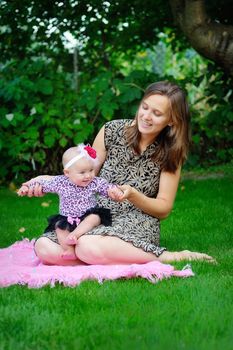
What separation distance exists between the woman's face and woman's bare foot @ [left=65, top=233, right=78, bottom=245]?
706 mm

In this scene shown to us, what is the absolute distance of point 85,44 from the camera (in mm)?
9148

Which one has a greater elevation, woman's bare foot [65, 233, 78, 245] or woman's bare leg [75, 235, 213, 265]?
woman's bare foot [65, 233, 78, 245]

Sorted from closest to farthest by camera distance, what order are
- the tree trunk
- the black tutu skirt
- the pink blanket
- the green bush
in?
the pink blanket < the black tutu skirt < the tree trunk < the green bush

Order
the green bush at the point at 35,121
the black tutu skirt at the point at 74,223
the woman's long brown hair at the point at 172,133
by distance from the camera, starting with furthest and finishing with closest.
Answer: the green bush at the point at 35,121, the woman's long brown hair at the point at 172,133, the black tutu skirt at the point at 74,223

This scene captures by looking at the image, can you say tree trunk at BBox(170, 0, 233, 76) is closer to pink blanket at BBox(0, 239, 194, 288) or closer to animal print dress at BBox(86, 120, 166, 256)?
animal print dress at BBox(86, 120, 166, 256)

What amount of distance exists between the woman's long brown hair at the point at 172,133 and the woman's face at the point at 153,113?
27mm

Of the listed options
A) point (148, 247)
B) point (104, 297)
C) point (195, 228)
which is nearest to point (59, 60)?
point (195, 228)

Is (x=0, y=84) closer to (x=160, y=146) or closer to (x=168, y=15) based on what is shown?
(x=168, y=15)

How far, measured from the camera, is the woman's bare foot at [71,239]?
3.84m

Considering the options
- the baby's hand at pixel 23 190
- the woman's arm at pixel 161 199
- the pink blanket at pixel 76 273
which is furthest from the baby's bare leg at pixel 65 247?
the woman's arm at pixel 161 199

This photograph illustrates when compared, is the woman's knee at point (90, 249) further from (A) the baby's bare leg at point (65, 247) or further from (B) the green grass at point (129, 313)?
(B) the green grass at point (129, 313)

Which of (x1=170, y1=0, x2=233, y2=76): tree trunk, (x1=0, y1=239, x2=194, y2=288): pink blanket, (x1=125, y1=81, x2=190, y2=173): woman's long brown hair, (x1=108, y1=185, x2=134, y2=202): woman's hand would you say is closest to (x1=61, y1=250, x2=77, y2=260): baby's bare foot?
(x1=0, y1=239, x2=194, y2=288): pink blanket

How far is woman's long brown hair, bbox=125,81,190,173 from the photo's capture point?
13.2ft

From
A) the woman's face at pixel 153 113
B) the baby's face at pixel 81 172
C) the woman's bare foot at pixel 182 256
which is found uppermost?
the woman's face at pixel 153 113
